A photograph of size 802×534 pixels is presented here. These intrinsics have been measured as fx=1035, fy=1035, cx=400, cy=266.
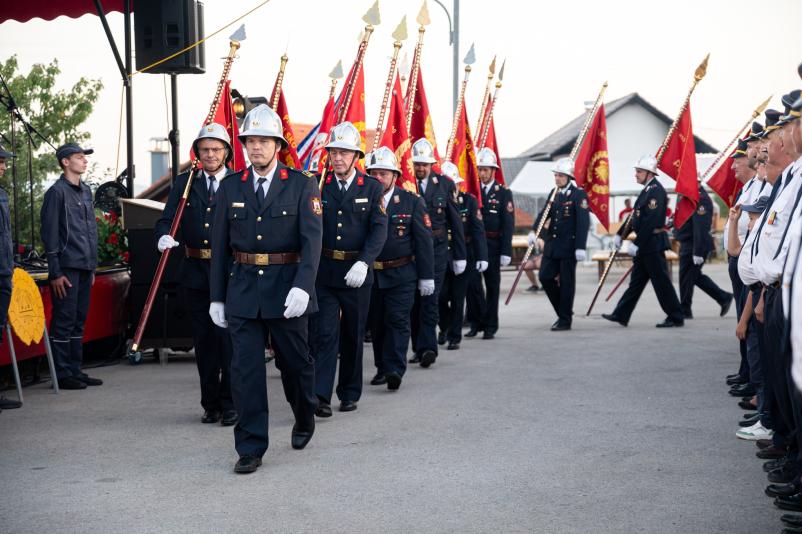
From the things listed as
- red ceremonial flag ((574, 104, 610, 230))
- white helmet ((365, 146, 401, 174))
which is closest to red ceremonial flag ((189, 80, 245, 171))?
white helmet ((365, 146, 401, 174))

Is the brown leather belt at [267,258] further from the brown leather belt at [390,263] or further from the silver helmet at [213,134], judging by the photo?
the brown leather belt at [390,263]

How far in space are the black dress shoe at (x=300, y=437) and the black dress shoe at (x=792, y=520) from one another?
285 centimetres

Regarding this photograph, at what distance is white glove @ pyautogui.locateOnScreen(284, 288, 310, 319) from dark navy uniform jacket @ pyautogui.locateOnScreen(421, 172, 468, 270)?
4.68m

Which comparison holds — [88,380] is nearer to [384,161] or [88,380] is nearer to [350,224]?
[350,224]

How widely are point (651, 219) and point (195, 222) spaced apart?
7.48 metres

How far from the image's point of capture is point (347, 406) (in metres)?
7.66

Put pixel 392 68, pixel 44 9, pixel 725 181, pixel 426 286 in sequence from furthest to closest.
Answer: pixel 44 9
pixel 392 68
pixel 725 181
pixel 426 286

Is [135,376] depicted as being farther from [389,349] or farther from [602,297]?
[602,297]

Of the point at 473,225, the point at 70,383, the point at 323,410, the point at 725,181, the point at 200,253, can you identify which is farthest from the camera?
the point at 473,225

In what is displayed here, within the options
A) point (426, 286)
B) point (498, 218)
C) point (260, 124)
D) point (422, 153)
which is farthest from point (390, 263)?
point (498, 218)

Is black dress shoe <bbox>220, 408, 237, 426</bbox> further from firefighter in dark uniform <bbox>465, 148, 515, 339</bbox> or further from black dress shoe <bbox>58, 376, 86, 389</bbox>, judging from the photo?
firefighter in dark uniform <bbox>465, 148, 515, 339</bbox>

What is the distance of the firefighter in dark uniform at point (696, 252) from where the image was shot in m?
13.7

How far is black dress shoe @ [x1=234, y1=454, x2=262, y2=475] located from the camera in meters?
5.70

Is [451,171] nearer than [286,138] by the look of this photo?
No
